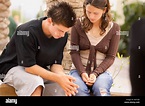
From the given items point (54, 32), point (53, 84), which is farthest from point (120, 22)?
point (53, 84)

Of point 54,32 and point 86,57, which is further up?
point 54,32

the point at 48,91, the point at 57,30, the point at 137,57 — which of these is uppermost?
the point at 57,30

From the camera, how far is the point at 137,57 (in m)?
1.01

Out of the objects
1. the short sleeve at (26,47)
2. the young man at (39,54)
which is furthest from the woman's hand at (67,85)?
the short sleeve at (26,47)

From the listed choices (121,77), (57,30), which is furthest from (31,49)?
(121,77)

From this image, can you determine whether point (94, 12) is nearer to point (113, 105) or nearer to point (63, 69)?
point (63, 69)

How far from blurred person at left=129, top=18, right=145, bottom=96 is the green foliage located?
0.6 inches

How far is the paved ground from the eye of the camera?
3.43 feet

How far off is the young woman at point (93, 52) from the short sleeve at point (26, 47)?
0.56 ft

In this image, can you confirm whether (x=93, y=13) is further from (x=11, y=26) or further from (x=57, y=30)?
(x=11, y=26)

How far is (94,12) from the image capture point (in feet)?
3.39

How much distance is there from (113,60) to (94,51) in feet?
0.30

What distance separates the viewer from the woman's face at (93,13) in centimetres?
102

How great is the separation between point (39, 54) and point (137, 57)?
1.28 ft
